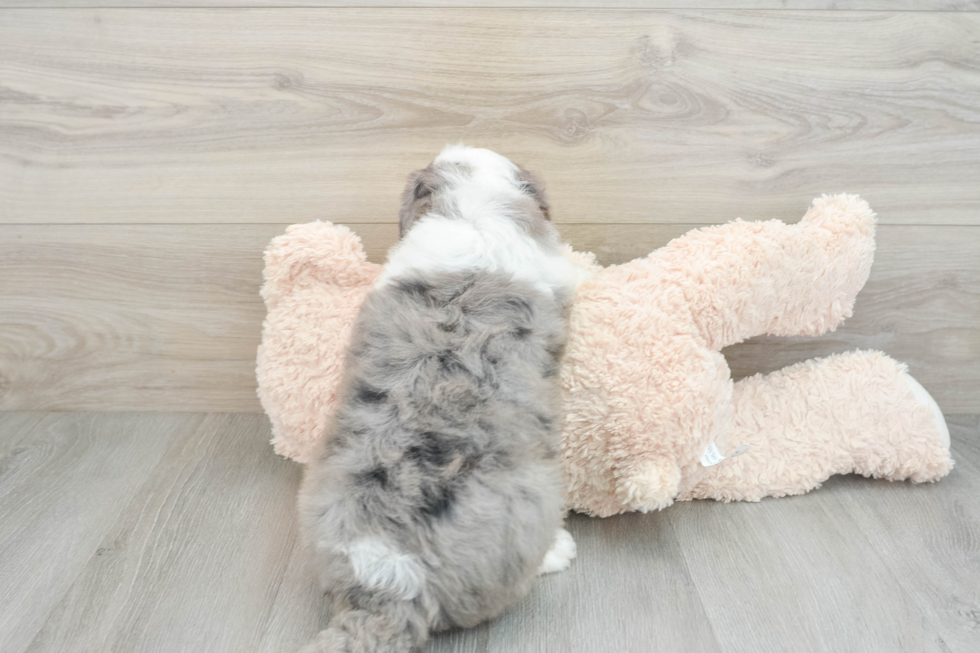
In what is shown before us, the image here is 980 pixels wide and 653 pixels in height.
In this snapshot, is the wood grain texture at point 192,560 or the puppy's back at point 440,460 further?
the wood grain texture at point 192,560

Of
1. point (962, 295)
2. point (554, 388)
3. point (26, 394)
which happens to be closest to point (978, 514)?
point (962, 295)

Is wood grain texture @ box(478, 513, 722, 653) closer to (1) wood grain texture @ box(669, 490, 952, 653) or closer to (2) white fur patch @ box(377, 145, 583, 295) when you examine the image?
(1) wood grain texture @ box(669, 490, 952, 653)

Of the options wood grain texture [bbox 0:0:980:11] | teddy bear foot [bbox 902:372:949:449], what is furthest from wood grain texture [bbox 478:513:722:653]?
wood grain texture [bbox 0:0:980:11]

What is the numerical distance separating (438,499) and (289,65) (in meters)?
0.88

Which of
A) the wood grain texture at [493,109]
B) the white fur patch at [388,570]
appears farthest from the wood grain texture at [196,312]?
the white fur patch at [388,570]

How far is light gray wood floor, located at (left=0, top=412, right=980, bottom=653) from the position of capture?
3.32 feet

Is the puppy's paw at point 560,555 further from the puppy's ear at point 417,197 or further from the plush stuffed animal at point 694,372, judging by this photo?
the puppy's ear at point 417,197

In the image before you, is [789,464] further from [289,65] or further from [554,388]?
[289,65]

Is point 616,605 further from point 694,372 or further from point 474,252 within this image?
point 474,252

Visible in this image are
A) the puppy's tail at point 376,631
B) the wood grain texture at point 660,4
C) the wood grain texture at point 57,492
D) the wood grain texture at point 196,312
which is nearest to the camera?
the puppy's tail at point 376,631

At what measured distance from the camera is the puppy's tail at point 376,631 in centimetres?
89

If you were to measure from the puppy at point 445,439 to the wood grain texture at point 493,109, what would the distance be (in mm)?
330

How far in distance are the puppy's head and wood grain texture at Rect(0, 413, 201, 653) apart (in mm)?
742

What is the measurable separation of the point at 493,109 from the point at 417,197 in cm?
30
